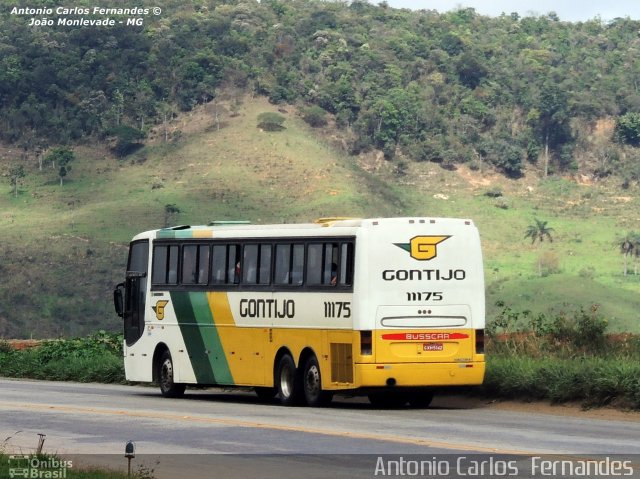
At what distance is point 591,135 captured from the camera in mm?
183750

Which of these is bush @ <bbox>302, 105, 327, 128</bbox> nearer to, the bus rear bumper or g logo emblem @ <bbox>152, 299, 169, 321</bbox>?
g logo emblem @ <bbox>152, 299, 169, 321</bbox>

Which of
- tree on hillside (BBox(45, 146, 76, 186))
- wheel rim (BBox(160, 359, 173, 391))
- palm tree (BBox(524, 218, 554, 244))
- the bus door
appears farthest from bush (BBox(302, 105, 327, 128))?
wheel rim (BBox(160, 359, 173, 391))

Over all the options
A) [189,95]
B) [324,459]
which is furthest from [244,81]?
[324,459]

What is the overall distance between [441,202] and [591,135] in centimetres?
3201

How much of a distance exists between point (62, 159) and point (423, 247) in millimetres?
136563

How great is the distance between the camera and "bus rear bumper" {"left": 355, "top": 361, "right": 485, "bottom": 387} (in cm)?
2362

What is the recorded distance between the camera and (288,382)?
84.2ft

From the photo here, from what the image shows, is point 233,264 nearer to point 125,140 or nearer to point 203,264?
point 203,264

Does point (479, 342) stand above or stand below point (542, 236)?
below

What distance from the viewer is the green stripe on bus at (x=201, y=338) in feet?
90.2

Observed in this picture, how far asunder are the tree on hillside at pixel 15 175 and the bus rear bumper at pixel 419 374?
135 metres

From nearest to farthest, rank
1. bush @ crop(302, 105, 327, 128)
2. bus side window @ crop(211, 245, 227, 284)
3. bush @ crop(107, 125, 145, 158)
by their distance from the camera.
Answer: bus side window @ crop(211, 245, 227, 284), bush @ crop(107, 125, 145, 158), bush @ crop(302, 105, 327, 128)

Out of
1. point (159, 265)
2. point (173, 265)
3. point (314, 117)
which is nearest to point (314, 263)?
point (173, 265)

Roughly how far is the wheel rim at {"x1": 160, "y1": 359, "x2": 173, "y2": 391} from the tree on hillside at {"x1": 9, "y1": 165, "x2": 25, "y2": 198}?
5064 inches
